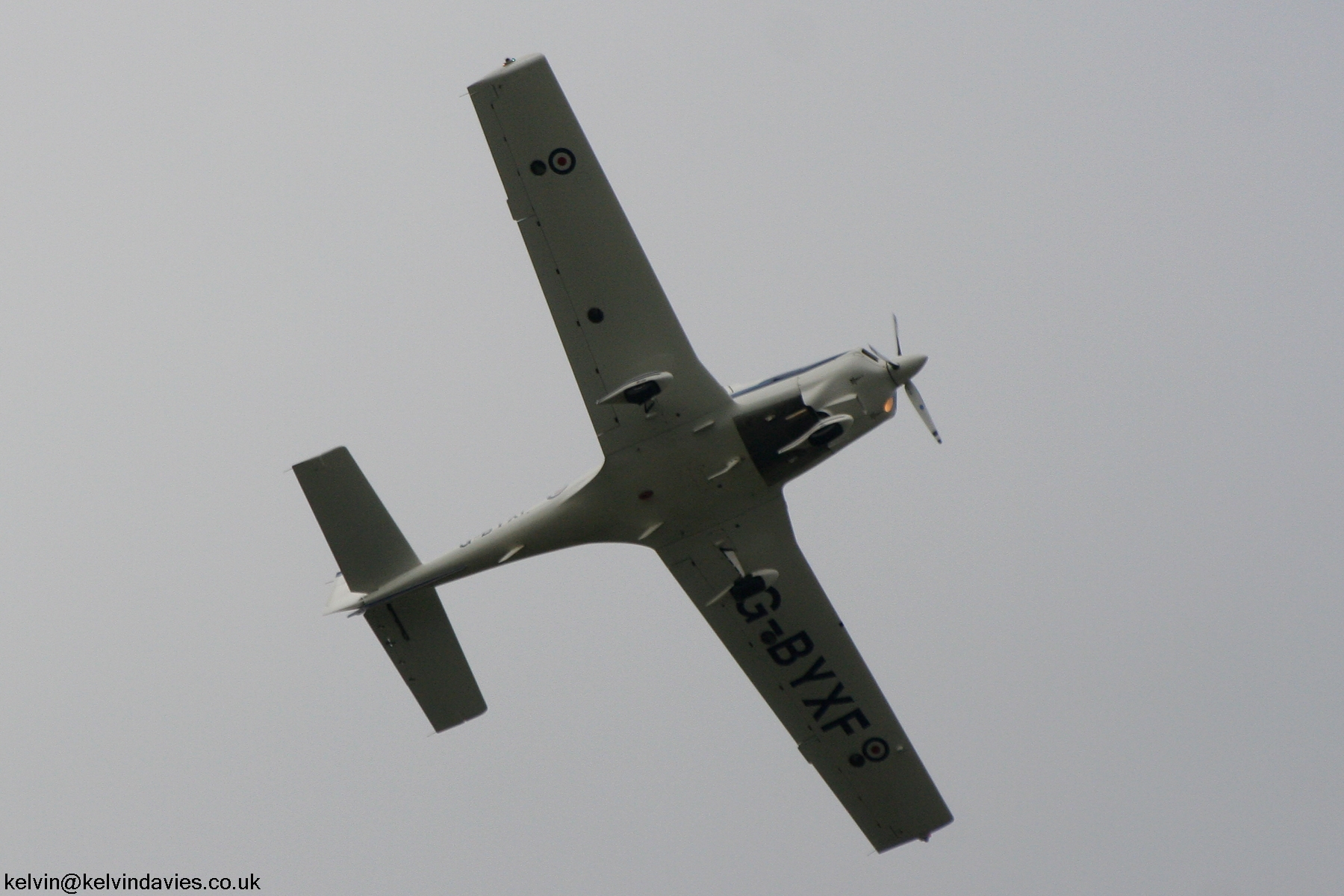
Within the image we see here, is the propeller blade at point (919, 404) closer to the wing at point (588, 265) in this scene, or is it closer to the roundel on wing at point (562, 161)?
the wing at point (588, 265)

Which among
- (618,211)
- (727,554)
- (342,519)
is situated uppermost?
(618,211)

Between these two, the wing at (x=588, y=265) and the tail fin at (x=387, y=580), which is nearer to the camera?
the wing at (x=588, y=265)

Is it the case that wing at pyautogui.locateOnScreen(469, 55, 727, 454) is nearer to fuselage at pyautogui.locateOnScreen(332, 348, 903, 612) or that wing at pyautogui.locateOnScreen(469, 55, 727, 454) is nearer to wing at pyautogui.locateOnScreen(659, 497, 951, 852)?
fuselage at pyautogui.locateOnScreen(332, 348, 903, 612)

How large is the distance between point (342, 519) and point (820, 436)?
237 inches

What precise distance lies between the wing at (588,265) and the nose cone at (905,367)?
222 cm

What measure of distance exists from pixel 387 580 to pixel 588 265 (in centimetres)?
482

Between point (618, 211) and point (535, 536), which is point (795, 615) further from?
point (618, 211)

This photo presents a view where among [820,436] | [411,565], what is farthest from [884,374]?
[411,565]

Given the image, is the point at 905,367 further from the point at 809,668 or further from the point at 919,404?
the point at 809,668

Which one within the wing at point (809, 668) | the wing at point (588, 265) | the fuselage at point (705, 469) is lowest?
the wing at point (809, 668)

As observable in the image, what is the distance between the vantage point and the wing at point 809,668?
18688mm

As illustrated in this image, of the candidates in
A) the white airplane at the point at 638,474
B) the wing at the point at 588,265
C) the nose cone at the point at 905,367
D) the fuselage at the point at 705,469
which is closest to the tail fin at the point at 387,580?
the white airplane at the point at 638,474

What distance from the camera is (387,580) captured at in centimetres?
1791

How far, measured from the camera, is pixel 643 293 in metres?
16.8
